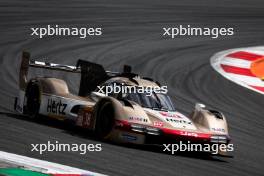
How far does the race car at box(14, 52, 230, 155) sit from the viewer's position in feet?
38.3

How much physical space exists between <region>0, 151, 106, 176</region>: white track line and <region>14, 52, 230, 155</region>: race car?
212cm

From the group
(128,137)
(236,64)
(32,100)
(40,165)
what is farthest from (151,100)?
(236,64)

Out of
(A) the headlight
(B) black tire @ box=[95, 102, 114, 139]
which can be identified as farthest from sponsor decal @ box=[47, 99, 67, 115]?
(A) the headlight

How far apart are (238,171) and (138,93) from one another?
1945 mm

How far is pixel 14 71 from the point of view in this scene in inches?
685

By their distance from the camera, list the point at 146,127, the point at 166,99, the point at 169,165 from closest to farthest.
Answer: the point at 169,165, the point at 146,127, the point at 166,99

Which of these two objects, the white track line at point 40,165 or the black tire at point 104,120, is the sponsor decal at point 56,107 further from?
→ the white track line at point 40,165

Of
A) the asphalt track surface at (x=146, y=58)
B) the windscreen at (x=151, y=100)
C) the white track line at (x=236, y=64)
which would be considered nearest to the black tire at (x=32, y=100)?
Answer: the asphalt track surface at (x=146, y=58)

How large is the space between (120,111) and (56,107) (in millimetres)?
1743

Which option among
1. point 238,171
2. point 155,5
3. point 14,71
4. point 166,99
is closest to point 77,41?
point 14,71

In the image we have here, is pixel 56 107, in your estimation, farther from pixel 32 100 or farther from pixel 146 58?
pixel 146 58

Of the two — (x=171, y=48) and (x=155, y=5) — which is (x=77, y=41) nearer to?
(x=171, y=48)

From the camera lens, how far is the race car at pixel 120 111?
460 inches

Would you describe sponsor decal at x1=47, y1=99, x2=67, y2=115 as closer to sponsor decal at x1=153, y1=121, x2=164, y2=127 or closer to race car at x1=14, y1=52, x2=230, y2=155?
race car at x1=14, y1=52, x2=230, y2=155
